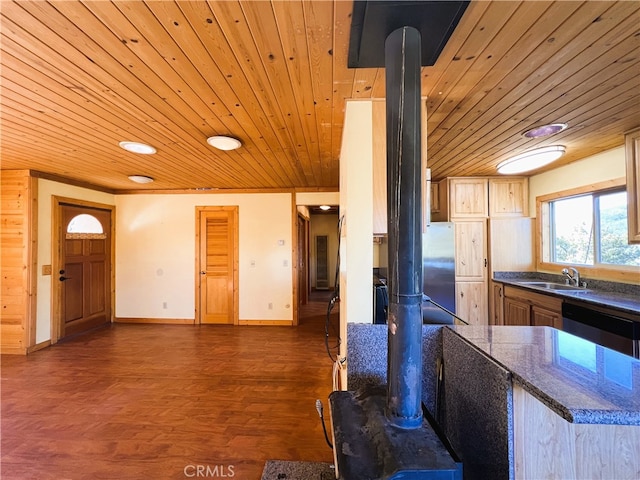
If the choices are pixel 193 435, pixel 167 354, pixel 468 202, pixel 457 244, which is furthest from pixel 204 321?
pixel 468 202

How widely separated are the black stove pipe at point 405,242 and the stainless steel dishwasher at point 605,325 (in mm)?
2066

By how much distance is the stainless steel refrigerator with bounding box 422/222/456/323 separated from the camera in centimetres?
358

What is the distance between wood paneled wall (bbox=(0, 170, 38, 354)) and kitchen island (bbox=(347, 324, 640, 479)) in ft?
16.5

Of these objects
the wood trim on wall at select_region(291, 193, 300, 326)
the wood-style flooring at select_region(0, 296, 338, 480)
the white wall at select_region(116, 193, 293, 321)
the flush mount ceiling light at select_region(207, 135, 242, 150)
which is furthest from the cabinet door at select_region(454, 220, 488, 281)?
the flush mount ceiling light at select_region(207, 135, 242, 150)

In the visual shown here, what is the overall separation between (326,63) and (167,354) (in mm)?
3751

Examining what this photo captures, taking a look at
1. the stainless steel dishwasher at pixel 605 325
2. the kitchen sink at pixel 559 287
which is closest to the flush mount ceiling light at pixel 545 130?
the stainless steel dishwasher at pixel 605 325

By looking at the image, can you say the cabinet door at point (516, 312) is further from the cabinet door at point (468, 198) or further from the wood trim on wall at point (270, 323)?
the wood trim on wall at point (270, 323)

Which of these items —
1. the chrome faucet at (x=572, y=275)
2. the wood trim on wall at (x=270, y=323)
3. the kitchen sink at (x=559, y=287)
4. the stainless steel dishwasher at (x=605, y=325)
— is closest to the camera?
the stainless steel dishwasher at (x=605, y=325)

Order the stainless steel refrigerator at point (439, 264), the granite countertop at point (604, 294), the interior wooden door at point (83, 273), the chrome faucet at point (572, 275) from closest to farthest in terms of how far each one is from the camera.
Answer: the granite countertop at point (604, 294) < the chrome faucet at point (572, 275) < the stainless steel refrigerator at point (439, 264) < the interior wooden door at point (83, 273)

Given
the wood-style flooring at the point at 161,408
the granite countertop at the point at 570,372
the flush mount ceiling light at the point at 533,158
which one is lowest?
the wood-style flooring at the point at 161,408

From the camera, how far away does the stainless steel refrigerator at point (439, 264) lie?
11.7 ft

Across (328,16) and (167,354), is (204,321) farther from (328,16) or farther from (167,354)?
(328,16)

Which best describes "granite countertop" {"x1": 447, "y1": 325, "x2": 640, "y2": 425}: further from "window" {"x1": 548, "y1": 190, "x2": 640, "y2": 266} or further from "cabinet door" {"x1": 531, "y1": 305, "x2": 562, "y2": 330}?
"window" {"x1": 548, "y1": 190, "x2": 640, "y2": 266}

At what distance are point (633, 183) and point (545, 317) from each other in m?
1.39
